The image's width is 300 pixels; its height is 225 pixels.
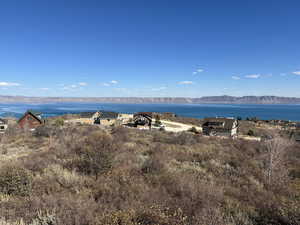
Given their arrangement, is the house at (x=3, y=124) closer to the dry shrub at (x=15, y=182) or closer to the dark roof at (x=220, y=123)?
the dry shrub at (x=15, y=182)

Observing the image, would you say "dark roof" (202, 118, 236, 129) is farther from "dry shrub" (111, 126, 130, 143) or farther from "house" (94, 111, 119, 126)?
"house" (94, 111, 119, 126)

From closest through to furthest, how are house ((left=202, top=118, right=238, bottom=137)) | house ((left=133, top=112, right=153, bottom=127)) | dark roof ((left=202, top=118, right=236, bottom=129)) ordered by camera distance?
house ((left=202, top=118, right=238, bottom=137)) → dark roof ((left=202, top=118, right=236, bottom=129)) → house ((left=133, top=112, right=153, bottom=127))

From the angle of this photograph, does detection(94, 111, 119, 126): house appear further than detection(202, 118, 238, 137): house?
Yes

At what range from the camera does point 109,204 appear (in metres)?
4.79

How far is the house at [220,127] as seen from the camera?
126 ft

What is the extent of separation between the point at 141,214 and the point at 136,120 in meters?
48.9

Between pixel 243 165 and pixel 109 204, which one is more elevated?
pixel 109 204

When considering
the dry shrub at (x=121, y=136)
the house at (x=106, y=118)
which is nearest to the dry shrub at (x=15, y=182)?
the dry shrub at (x=121, y=136)

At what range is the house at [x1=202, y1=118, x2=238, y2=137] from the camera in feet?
126

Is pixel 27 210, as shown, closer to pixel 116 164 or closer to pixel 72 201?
pixel 72 201

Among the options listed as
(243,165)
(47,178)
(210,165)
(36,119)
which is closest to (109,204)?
(47,178)

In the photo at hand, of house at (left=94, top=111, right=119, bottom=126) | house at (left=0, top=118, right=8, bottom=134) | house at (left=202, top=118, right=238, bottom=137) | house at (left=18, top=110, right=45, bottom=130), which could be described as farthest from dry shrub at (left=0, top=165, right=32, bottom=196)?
house at (left=94, top=111, right=119, bottom=126)

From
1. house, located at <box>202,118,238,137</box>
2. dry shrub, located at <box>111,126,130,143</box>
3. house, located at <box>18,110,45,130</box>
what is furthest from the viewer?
house, located at <box>202,118,238,137</box>

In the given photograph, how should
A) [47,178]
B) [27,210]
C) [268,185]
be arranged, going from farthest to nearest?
1. [268,185]
2. [47,178]
3. [27,210]
